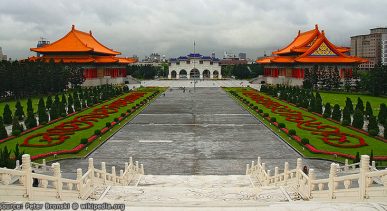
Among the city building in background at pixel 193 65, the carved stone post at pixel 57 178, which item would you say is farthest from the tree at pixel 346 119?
the city building in background at pixel 193 65

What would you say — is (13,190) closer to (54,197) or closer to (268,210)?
(54,197)

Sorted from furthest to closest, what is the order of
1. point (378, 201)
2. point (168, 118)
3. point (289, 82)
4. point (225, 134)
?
point (289, 82), point (168, 118), point (225, 134), point (378, 201)

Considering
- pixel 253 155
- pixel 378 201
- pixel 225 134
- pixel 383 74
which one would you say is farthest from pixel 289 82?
pixel 378 201

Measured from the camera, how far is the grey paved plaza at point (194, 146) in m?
22.7

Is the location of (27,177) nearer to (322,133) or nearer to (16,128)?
(16,128)

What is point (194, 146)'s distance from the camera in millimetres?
27562

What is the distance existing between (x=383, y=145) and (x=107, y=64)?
7079 centimetres

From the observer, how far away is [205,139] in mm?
30062

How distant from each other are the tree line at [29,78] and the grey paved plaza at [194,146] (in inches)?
821

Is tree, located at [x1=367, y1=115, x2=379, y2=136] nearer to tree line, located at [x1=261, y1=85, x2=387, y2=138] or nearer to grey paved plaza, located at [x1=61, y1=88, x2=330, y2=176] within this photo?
tree line, located at [x1=261, y1=85, x2=387, y2=138]

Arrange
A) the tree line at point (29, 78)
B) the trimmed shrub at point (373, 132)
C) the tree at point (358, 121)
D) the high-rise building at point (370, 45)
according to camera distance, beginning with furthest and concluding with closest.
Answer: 1. the high-rise building at point (370, 45)
2. the tree line at point (29, 78)
3. the tree at point (358, 121)
4. the trimmed shrub at point (373, 132)

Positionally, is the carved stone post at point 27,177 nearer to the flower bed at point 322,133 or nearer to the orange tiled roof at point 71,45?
the flower bed at point 322,133

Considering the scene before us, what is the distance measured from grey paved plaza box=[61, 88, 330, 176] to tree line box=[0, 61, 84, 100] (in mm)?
20858

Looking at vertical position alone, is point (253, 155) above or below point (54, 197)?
below
